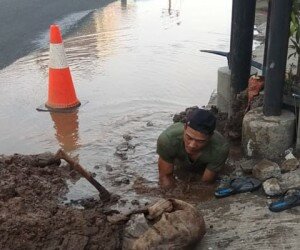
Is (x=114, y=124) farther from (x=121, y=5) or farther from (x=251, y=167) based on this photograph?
(x=121, y=5)

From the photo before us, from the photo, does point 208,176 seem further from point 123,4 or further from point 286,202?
point 123,4

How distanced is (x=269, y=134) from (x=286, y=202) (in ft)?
3.06

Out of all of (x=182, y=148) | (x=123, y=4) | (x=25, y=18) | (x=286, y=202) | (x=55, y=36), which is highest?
(x=55, y=36)

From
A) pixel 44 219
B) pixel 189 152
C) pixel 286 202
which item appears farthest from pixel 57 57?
pixel 286 202

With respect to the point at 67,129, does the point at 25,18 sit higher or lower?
higher

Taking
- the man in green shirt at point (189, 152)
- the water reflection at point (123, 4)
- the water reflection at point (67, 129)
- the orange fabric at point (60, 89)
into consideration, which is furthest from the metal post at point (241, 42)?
the water reflection at point (123, 4)

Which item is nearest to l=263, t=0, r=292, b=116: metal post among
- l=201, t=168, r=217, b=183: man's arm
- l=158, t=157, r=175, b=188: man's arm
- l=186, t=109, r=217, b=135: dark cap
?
l=201, t=168, r=217, b=183: man's arm

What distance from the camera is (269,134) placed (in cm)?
421

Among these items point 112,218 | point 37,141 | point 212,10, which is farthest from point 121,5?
point 112,218

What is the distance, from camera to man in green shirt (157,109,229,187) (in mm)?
3818

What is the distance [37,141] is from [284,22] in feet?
9.65

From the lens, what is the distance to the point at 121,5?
48.6ft

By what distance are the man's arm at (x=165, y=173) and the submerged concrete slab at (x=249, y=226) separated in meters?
0.59

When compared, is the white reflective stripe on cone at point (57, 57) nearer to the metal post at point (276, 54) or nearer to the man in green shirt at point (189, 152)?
the man in green shirt at point (189, 152)
